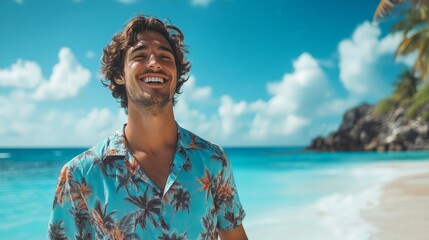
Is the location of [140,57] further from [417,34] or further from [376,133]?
[376,133]

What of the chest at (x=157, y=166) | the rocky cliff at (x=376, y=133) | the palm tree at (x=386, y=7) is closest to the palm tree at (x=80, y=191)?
the chest at (x=157, y=166)

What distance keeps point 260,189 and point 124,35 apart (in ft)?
42.0

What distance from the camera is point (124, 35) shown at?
6.03 ft

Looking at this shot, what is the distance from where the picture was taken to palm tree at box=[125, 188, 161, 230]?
151cm

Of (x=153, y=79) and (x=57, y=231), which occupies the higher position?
(x=153, y=79)

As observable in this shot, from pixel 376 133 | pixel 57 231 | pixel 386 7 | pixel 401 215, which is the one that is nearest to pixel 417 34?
pixel 386 7

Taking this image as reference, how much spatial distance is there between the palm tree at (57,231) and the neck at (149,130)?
366 mm

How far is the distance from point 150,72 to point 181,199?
0.48 meters

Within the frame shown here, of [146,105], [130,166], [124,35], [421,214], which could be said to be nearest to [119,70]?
[124,35]

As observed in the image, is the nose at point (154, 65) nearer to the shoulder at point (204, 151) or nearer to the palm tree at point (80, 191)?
the shoulder at point (204, 151)

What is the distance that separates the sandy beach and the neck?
16.4 ft

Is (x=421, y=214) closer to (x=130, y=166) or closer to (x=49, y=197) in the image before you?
(x=130, y=166)

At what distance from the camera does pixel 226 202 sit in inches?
67.6

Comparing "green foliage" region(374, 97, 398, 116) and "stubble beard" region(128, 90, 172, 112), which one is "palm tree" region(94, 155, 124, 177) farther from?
"green foliage" region(374, 97, 398, 116)
